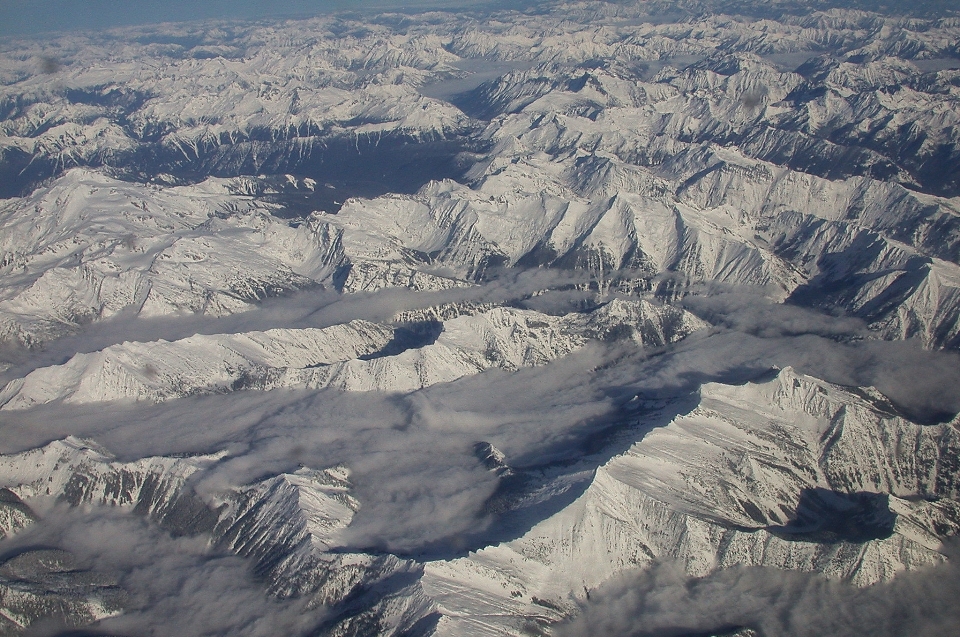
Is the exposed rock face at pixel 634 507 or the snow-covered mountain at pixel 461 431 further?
the snow-covered mountain at pixel 461 431

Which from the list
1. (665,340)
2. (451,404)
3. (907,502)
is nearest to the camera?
(907,502)

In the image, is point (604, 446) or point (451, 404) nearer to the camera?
point (604, 446)

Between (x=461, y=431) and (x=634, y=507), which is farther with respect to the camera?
(x=461, y=431)

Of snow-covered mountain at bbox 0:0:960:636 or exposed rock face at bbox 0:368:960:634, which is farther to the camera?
snow-covered mountain at bbox 0:0:960:636

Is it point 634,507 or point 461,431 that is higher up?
point 634,507

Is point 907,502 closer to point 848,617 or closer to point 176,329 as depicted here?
point 848,617

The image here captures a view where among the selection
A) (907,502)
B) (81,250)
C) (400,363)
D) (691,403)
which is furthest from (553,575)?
(81,250)

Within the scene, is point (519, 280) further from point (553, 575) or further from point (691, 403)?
point (553, 575)

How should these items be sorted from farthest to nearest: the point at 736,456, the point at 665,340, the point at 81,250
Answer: the point at 81,250
the point at 665,340
the point at 736,456

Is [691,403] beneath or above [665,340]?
above
